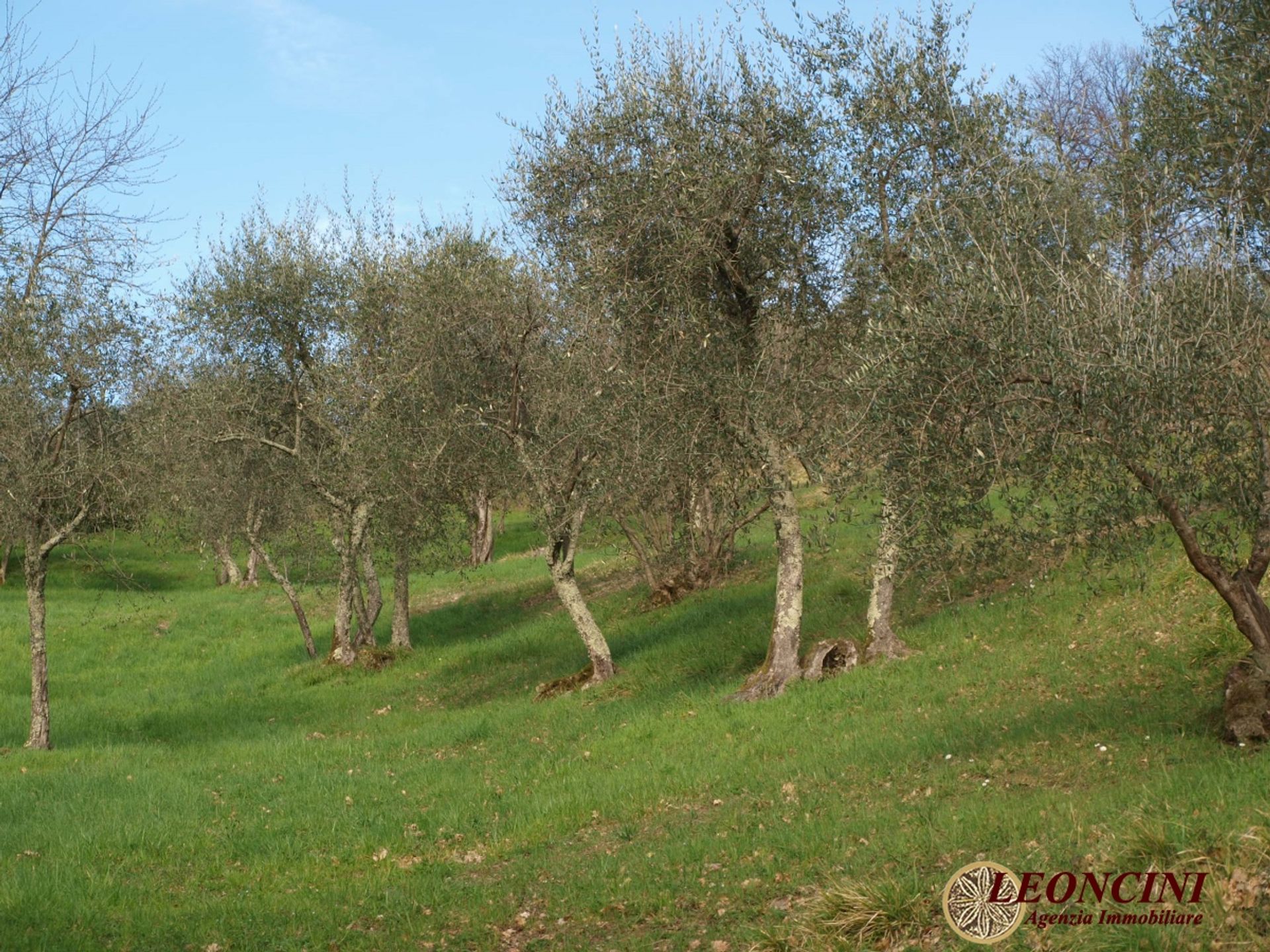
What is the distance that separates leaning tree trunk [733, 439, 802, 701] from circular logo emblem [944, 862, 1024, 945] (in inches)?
381

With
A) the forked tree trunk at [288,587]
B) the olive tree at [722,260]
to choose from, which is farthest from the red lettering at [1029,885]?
the forked tree trunk at [288,587]

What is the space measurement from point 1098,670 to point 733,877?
7.40m

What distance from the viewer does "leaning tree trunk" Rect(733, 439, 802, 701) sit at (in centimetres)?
1848

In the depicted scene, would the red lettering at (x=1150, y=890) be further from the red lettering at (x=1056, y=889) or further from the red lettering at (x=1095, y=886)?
the red lettering at (x=1056, y=889)

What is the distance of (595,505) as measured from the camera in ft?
72.8

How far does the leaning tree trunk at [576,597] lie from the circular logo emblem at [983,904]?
46.4 ft

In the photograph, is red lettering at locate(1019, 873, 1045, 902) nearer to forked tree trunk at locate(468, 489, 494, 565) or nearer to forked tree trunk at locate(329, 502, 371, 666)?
forked tree trunk at locate(329, 502, 371, 666)

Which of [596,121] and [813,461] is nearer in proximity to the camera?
[813,461]

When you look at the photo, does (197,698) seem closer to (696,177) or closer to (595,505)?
(595,505)

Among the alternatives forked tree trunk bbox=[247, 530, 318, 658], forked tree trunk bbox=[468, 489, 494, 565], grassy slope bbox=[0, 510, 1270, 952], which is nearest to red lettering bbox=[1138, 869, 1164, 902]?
grassy slope bbox=[0, 510, 1270, 952]

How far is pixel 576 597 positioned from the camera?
22891 mm

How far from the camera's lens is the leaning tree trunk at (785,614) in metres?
18.5

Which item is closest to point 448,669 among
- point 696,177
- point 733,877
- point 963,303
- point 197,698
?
point 197,698

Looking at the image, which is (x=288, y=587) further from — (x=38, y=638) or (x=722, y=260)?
(x=722, y=260)
